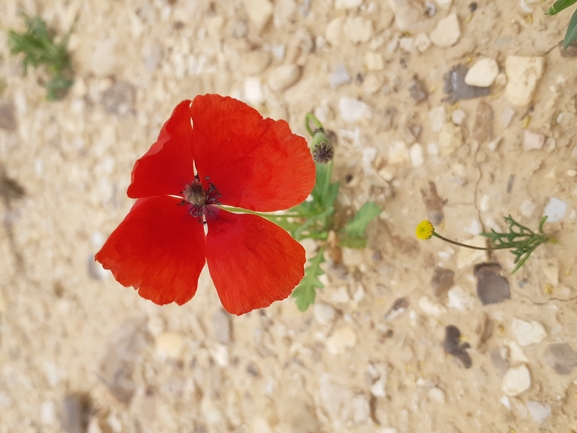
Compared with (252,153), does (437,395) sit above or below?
below

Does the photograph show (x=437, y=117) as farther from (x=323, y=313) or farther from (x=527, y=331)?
(x=323, y=313)

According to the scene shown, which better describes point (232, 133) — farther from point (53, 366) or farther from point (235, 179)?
point (53, 366)

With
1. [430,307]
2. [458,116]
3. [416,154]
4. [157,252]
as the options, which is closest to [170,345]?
[157,252]

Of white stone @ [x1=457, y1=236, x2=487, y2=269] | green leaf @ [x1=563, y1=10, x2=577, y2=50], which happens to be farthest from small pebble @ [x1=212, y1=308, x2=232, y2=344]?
green leaf @ [x1=563, y1=10, x2=577, y2=50]

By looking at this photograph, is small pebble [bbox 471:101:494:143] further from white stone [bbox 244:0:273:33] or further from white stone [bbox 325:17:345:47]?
white stone [bbox 244:0:273:33]

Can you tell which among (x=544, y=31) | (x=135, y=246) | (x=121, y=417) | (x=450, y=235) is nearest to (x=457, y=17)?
(x=544, y=31)
